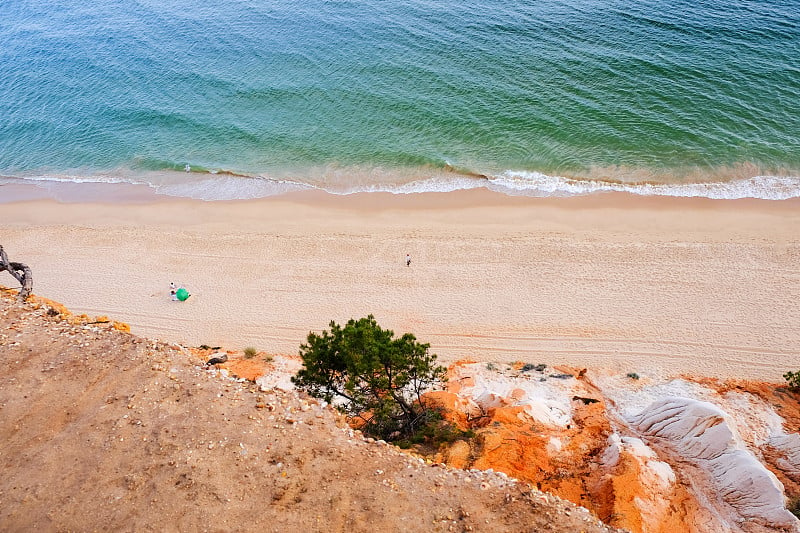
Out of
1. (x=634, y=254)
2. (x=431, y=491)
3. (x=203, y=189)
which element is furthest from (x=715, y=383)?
(x=203, y=189)

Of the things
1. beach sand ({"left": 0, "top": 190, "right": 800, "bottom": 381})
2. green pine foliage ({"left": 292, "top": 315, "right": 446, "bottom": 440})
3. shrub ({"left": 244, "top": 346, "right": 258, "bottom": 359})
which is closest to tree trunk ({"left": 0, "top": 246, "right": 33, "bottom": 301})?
beach sand ({"left": 0, "top": 190, "right": 800, "bottom": 381})

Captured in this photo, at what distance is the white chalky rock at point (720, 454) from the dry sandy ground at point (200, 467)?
6264mm

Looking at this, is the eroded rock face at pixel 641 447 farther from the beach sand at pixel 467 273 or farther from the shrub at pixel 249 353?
the shrub at pixel 249 353

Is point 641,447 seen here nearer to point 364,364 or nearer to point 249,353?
point 364,364

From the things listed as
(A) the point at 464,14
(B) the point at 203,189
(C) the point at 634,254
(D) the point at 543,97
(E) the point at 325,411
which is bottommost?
(E) the point at 325,411

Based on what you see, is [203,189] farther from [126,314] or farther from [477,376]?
[477,376]

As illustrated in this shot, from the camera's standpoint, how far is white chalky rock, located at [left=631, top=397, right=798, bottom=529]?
1543cm

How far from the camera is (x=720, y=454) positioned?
17.6 meters

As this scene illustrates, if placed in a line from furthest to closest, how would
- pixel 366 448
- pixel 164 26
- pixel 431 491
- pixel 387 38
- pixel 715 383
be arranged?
1. pixel 164 26
2. pixel 387 38
3. pixel 715 383
4. pixel 366 448
5. pixel 431 491

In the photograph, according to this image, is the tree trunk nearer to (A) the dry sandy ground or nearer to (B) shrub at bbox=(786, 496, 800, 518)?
(A) the dry sandy ground

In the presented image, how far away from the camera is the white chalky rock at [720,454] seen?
15430mm

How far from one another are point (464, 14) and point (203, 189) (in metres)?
44.2

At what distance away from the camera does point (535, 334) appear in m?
28.6

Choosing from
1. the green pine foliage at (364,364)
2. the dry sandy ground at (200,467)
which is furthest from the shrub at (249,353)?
the dry sandy ground at (200,467)
